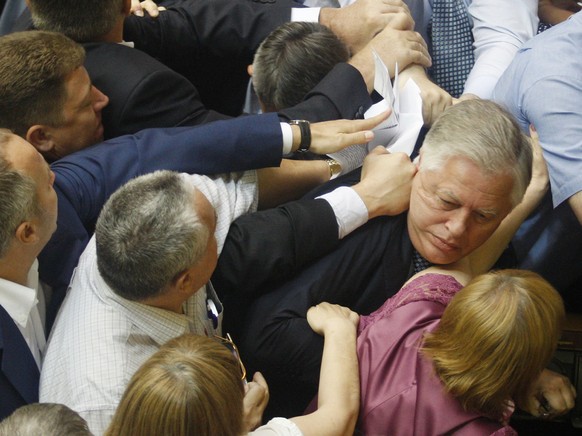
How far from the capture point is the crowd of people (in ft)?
4.68

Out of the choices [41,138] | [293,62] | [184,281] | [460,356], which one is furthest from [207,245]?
[293,62]

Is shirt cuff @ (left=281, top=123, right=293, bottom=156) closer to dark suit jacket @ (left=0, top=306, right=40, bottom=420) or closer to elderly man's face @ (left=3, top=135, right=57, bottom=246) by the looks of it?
elderly man's face @ (left=3, top=135, right=57, bottom=246)

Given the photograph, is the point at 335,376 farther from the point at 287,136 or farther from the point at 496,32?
the point at 496,32

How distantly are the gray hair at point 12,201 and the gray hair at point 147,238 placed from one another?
15 cm

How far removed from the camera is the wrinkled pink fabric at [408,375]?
1463mm

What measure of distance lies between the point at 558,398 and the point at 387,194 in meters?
0.58

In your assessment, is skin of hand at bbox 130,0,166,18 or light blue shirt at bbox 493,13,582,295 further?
skin of hand at bbox 130,0,166,18

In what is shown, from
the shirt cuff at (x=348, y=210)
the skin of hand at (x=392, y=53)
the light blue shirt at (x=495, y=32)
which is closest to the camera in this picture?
the shirt cuff at (x=348, y=210)

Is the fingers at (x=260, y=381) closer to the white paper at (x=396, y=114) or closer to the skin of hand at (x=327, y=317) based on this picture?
the skin of hand at (x=327, y=317)

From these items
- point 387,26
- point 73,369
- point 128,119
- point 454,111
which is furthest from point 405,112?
point 73,369

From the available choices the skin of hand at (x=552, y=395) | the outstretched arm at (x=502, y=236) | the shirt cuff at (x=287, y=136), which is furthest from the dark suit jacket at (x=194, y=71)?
the skin of hand at (x=552, y=395)

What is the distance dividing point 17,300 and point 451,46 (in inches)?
65.6

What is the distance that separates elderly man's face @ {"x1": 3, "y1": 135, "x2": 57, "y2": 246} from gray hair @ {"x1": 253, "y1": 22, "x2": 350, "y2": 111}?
2.61 feet

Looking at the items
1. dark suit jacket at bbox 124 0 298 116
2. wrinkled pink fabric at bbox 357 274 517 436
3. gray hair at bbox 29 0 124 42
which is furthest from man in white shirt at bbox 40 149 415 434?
dark suit jacket at bbox 124 0 298 116
